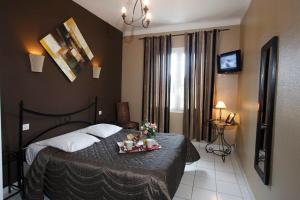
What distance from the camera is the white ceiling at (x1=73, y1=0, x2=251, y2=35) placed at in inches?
132

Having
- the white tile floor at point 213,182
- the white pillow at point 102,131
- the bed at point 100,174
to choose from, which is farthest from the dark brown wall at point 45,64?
the white tile floor at point 213,182

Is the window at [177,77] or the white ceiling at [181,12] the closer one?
the white ceiling at [181,12]

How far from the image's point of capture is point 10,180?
244cm

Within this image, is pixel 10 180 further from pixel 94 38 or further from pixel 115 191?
pixel 94 38

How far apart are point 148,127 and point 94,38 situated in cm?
231

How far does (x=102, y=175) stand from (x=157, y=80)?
310 centimetres

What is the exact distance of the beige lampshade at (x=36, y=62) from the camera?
2.60m

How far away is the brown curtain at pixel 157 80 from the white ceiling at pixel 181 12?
0.40 meters

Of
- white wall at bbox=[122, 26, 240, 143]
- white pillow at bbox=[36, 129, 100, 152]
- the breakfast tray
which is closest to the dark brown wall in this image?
white pillow at bbox=[36, 129, 100, 152]

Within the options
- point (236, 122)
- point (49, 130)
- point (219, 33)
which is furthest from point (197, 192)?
point (219, 33)

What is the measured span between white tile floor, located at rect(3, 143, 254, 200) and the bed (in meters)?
0.55

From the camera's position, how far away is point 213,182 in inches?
113

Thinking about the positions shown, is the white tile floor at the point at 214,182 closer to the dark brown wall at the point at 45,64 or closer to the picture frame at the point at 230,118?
the picture frame at the point at 230,118

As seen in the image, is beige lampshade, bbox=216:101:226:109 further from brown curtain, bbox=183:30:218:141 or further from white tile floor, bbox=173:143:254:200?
white tile floor, bbox=173:143:254:200
